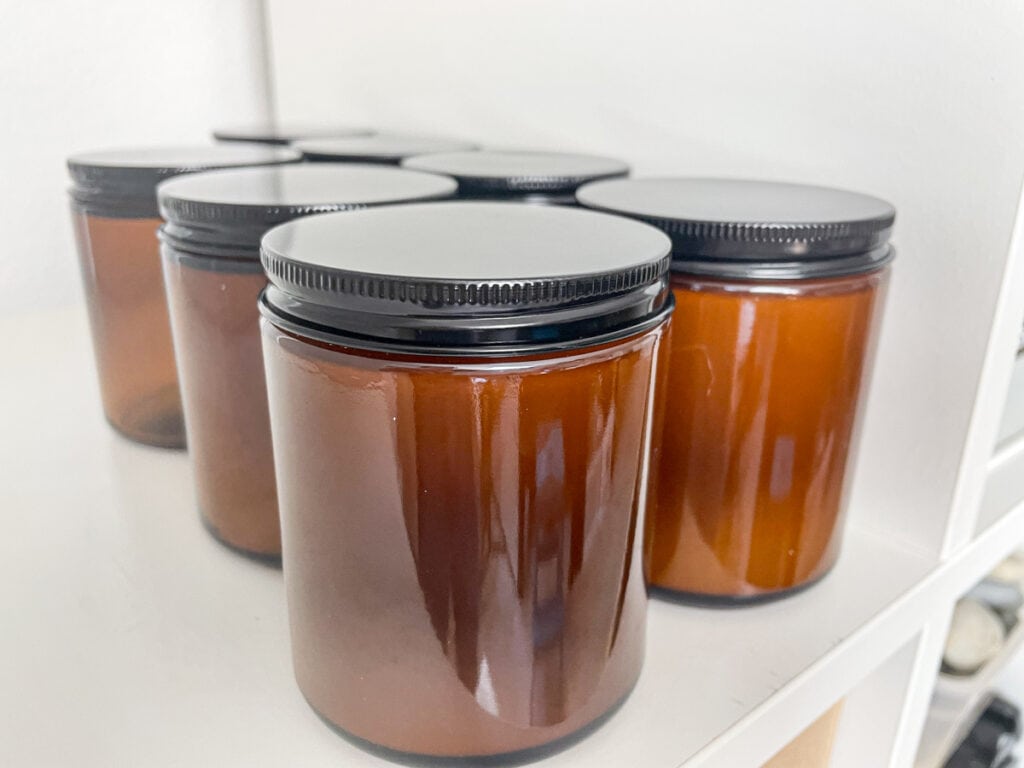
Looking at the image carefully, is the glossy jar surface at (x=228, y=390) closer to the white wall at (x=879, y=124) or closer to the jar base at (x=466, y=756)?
the jar base at (x=466, y=756)

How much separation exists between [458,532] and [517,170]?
0.36 m

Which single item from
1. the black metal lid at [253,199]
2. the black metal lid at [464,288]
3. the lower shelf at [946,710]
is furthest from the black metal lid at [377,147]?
the lower shelf at [946,710]

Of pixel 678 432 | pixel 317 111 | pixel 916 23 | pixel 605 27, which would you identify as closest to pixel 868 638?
pixel 678 432

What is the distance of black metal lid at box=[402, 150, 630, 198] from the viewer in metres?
0.59

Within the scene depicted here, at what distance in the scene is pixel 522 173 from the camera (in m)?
0.61

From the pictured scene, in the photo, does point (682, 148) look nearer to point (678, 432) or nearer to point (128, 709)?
point (678, 432)

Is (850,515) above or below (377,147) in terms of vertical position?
below

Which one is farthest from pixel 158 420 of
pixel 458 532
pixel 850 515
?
pixel 850 515

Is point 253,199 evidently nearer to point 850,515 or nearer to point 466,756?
point 466,756

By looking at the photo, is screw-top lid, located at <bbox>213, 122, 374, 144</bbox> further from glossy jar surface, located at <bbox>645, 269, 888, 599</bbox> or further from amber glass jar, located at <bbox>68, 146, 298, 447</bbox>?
glossy jar surface, located at <bbox>645, 269, 888, 599</bbox>

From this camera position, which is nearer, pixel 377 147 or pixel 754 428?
pixel 754 428

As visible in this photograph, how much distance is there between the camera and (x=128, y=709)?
1.38ft

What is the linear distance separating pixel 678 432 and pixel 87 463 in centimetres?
46

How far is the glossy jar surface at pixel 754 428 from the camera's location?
0.45 meters
